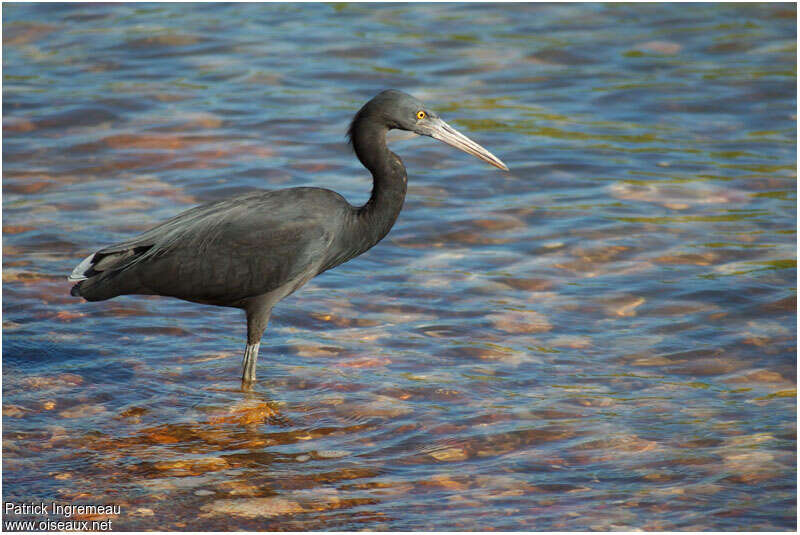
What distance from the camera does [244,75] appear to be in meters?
13.4

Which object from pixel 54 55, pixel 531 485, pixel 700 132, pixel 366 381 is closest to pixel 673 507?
pixel 531 485

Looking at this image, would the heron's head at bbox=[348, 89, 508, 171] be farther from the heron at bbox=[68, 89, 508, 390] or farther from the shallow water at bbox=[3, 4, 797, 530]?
the shallow water at bbox=[3, 4, 797, 530]

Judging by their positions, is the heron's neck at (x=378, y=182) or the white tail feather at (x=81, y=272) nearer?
the white tail feather at (x=81, y=272)

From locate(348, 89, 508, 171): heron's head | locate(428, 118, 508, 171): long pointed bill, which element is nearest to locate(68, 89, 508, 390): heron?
locate(348, 89, 508, 171): heron's head

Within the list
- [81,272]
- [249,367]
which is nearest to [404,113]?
[249,367]

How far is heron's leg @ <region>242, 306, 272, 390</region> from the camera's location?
7.08m

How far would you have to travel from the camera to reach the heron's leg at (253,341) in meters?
7.08

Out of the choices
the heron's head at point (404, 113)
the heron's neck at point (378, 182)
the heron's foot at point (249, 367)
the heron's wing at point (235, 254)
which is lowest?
the heron's foot at point (249, 367)

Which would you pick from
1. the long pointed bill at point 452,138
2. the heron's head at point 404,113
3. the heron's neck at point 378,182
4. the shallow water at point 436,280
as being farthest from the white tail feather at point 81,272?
the long pointed bill at point 452,138

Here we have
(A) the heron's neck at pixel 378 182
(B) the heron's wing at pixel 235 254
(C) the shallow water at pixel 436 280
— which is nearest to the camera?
(C) the shallow water at pixel 436 280

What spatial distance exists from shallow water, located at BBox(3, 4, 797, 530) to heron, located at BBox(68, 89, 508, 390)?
57 cm

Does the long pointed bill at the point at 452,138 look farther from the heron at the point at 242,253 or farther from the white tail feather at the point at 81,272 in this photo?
the white tail feather at the point at 81,272

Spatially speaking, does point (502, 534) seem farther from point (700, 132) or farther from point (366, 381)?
point (700, 132)

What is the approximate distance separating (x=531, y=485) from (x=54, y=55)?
32.5 feet
